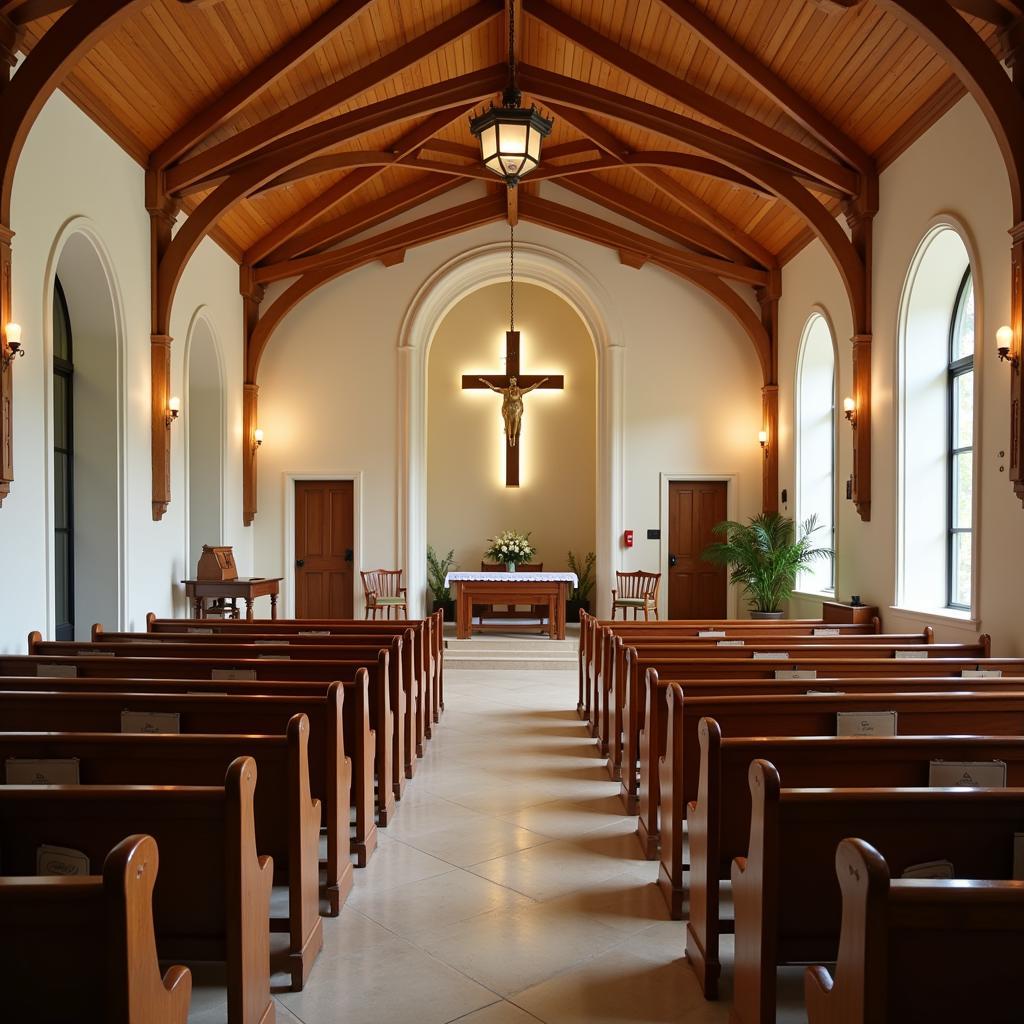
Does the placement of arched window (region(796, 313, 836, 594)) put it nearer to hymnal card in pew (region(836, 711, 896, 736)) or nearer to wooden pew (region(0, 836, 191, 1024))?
hymnal card in pew (region(836, 711, 896, 736))

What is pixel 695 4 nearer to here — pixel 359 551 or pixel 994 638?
pixel 994 638

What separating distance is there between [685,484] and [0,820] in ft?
30.6

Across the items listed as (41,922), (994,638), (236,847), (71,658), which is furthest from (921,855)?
(994,638)

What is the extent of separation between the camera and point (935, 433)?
22.3 feet

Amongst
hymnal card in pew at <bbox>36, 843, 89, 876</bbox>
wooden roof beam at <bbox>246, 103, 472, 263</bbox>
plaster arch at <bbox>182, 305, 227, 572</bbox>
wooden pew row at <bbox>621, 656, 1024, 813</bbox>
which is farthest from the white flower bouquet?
hymnal card in pew at <bbox>36, 843, 89, 876</bbox>

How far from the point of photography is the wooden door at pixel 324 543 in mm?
10859

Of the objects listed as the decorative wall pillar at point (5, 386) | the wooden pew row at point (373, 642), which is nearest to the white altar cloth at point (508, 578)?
the wooden pew row at point (373, 642)

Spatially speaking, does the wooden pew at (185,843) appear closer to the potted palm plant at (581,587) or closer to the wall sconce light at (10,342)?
the wall sconce light at (10,342)

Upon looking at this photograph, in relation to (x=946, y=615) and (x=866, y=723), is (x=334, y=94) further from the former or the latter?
(x=866, y=723)

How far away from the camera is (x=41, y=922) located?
1.40 meters

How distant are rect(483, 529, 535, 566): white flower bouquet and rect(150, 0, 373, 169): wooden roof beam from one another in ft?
19.2

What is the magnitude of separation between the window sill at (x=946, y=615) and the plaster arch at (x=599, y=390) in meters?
4.33

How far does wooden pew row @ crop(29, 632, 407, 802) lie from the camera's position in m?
4.16

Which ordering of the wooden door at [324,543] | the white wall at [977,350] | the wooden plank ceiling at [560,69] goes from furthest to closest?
the wooden door at [324,543]
the wooden plank ceiling at [560,69]
the white wall at [977,350]
